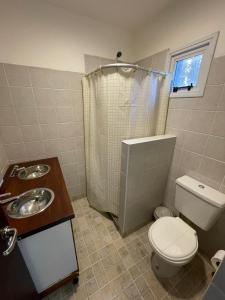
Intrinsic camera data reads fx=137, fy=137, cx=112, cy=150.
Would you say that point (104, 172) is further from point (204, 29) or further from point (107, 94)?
point (204, 29)

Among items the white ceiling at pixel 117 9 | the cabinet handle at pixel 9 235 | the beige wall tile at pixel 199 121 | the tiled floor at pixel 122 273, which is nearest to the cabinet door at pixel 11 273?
the cabinet handle at pixel 9 235

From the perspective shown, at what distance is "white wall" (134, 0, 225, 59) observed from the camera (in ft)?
3.41

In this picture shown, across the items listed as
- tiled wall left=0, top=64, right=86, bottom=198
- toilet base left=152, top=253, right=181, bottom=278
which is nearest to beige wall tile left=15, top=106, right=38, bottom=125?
tiled wall left=0, top=64, right=86, bottom=198

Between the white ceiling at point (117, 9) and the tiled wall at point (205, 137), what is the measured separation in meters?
0.83

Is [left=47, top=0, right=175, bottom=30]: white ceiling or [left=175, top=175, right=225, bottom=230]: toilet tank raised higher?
[left=47, top=0, right=175, bottom=30]: white ceiling

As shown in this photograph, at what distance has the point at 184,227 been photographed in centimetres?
125

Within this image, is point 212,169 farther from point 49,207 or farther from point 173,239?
point 49,207

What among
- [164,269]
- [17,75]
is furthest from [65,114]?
[164,269]

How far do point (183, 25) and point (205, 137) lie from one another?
3.39ft

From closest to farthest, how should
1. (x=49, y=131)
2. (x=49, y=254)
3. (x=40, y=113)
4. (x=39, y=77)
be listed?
(x=49, y=254)
(x=39, y=77)
(x=40, y=113)
(x=49, y=131)

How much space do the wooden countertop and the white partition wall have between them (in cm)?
61

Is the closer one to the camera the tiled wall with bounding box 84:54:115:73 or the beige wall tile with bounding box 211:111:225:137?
the beige wall tile with bounding box 211:111:225:137

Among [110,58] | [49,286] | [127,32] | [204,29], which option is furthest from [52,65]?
[49,286]

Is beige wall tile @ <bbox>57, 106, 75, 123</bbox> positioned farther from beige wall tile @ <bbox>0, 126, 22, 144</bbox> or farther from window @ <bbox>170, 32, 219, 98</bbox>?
window @ <bbox>170, 32, 219, 98</bbox>
